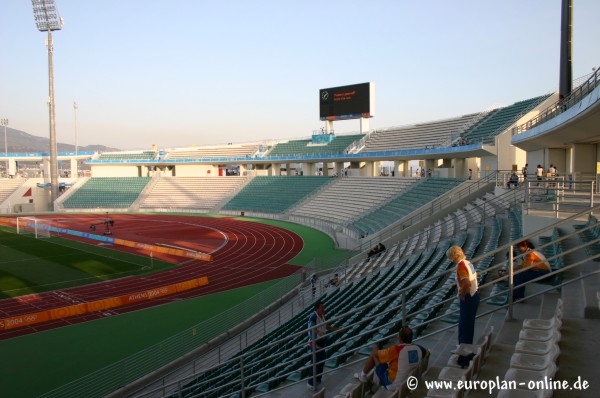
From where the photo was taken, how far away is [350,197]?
131 feet

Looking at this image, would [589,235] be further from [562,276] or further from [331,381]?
[331,381]

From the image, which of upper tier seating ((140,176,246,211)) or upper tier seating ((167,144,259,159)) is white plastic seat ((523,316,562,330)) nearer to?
upper tier seating ((140,176,246,211))

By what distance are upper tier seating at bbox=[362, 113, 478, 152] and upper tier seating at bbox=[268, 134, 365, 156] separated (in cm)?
255

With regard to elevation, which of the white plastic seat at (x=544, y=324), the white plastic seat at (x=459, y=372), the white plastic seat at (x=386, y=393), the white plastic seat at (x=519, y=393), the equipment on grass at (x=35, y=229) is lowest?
the equipment on grass at (x=35, y=229)

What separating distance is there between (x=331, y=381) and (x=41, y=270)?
69.9 feet

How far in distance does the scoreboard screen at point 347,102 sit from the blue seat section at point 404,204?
16370 mm

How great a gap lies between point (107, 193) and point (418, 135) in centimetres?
4029

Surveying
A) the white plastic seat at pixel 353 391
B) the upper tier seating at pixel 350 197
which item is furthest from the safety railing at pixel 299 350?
the upper tier seating at pixel 350 197

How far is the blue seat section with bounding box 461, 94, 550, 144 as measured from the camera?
29.0 metres

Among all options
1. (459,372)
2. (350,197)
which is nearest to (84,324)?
(459,372)

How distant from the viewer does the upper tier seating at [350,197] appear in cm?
3566

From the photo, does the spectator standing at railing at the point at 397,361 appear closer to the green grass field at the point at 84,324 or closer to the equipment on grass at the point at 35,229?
the green grass field at the point at 84,324

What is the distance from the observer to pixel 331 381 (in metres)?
6.31

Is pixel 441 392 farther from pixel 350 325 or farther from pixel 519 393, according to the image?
pixel 350 325
